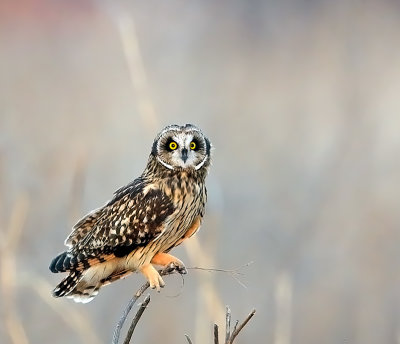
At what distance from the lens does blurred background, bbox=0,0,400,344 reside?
15.0ft

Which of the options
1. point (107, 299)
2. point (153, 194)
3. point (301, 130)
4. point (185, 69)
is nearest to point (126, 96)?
point (185, 69)

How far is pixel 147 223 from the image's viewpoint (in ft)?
10.2

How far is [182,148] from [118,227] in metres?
0.29

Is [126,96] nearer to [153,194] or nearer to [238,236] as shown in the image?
[238,236]

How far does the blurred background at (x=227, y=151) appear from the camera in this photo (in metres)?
4.57

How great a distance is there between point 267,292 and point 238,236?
0.34m

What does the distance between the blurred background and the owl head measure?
323 millimetres

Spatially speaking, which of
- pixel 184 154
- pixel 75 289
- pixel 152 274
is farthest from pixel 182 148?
pixel 75 289

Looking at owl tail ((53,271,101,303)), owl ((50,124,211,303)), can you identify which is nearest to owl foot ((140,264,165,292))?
owl ((50,124,211,303))

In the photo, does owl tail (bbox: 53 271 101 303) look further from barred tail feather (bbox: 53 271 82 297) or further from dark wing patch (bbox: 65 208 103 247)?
dark wing patch (bbox: 65 208 103 247)

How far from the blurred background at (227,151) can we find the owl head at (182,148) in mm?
323

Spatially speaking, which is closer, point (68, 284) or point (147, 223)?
point (68, 284)

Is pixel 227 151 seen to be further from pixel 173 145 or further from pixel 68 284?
pixel 68 284

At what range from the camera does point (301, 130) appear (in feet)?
21.2
